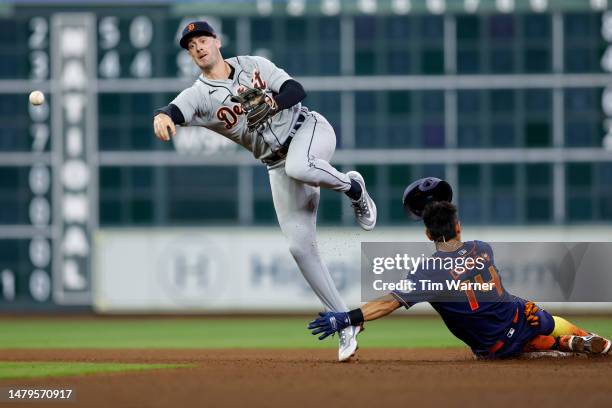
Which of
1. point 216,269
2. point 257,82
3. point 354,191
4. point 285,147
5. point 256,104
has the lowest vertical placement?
point 216,269

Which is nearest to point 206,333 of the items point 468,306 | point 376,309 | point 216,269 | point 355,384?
point 216,269

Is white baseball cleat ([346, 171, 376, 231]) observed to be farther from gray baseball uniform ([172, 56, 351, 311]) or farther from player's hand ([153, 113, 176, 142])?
player's hand ([153, 113, 176, 142])

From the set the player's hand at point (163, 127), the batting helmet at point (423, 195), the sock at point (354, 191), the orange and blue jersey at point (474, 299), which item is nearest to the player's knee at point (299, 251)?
the sock at point (354, 191)

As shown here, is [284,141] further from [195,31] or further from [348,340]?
[348,340]

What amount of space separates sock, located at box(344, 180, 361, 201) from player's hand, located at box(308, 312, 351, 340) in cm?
78

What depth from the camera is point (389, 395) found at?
16.5 feet

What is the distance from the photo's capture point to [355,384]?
5406mm

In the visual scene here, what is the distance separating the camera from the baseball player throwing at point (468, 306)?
239 inches

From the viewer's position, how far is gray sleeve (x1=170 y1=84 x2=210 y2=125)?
6.46 meters

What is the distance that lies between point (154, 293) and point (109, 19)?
339 centimetres

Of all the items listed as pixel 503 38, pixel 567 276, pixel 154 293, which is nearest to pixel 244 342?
pixel 567 276

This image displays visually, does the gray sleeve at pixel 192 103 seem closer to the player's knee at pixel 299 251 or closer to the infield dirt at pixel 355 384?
the player's knee at pixel 299 251

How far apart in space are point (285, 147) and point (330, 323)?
3.48 feet

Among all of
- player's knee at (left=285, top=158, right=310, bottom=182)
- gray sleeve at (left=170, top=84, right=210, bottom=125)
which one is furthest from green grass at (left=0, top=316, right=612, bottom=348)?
gray sleeve at (left=170, top=84, right=210, bottom=125)
